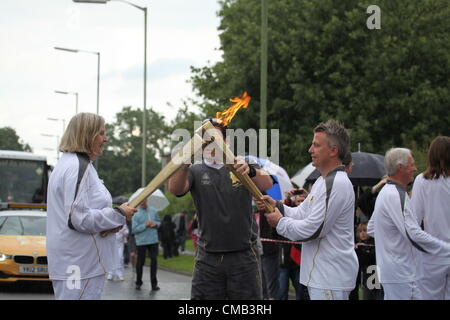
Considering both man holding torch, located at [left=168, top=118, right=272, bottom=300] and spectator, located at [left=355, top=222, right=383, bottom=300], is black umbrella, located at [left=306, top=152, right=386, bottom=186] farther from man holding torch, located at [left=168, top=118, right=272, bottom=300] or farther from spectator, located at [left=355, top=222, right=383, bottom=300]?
man holding torch, located at [left=168, top=118, right=272, bottom=300]

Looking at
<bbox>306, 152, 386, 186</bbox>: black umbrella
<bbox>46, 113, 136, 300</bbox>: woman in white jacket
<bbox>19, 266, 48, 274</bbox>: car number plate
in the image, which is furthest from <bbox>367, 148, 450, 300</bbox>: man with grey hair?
<bbox>19, 266, 48, 274</bbox>: car number plate

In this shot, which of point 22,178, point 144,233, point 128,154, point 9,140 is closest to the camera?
point 144,233

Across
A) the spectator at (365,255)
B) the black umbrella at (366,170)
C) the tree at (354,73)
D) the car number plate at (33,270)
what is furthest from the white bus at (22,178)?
the spectator at (365,255)

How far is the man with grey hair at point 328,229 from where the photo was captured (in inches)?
214

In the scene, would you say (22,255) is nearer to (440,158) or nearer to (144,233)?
(144,233)

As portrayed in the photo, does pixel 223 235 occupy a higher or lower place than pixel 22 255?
higher

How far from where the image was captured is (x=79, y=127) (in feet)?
18.1

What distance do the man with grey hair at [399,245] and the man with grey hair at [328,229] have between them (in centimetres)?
103

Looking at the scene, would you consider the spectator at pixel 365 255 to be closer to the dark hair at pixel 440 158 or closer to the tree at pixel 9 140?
the dark hair at pixel 440 158

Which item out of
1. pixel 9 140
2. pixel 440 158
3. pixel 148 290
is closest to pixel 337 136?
pixel 440 158

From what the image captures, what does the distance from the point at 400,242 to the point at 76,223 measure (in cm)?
276

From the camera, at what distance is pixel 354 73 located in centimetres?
2650

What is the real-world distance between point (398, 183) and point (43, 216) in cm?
1091
